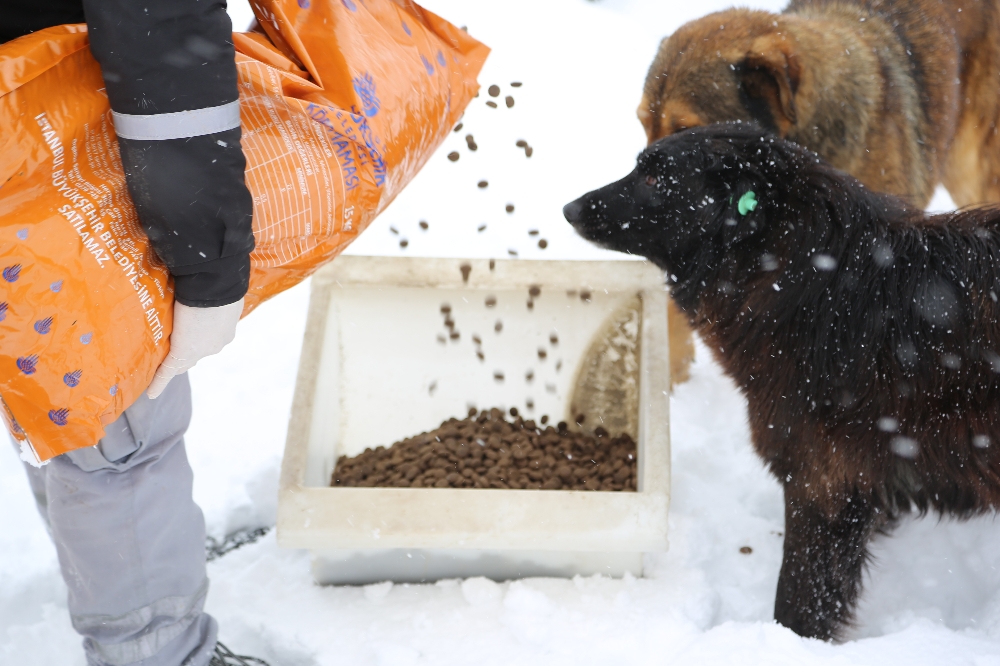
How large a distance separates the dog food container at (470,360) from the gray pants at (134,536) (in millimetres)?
495

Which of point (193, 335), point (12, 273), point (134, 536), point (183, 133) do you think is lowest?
point (134, 536)

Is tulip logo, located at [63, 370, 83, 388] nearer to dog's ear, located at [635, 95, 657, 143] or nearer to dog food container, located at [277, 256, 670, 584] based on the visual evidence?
dog food container, located at [277, 256, 670, 584]

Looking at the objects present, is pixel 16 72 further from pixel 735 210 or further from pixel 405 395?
pixel 405 395

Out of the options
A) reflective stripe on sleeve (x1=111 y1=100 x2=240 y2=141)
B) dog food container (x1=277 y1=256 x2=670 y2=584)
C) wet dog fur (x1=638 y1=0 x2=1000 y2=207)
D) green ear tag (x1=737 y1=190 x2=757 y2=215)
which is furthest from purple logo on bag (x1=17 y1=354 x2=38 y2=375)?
wet dog fur (x1=638 y1=0 x2=1000 y2=207)

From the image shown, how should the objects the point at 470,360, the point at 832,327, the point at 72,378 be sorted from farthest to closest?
1. the point at 470,360
2. the point at 832,327
3. the point at 72,378

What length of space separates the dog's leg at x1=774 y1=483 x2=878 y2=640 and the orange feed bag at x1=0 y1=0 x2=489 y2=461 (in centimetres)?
137

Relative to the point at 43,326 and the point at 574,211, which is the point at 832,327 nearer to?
the point at 574,211

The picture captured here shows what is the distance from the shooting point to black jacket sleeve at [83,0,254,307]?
120 cm

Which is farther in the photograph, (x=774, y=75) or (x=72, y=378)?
(x=774, y=75)

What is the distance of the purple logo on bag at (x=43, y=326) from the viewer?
4.40 feet

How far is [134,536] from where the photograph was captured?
1.72 meters

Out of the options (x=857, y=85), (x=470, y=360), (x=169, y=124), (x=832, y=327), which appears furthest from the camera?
(x=470, y=360)

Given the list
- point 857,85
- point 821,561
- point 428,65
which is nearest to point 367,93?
point 428,65

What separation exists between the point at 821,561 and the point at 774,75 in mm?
1449
